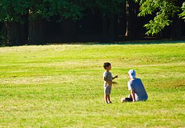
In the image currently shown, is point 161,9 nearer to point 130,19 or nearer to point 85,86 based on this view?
point 85,86

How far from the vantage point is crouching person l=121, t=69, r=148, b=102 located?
666 inches

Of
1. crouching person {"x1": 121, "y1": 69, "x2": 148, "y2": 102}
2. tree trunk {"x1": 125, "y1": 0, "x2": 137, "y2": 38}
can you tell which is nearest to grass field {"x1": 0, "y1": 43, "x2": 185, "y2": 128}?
crouching person {"x1": 121, "y1": 69, "x2": 148, "y2": 102}

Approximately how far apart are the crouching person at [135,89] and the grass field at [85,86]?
0.26 metres

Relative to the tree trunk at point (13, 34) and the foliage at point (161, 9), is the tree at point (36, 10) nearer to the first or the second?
the tree trunk at point (13, 34)

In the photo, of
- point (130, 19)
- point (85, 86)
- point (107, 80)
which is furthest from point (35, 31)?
point (107, 80)

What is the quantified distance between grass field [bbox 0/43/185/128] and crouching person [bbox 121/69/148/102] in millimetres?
259

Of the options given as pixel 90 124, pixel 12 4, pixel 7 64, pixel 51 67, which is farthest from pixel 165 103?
pixel 12 4

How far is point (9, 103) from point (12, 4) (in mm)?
27644

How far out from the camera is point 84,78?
85.0 feet

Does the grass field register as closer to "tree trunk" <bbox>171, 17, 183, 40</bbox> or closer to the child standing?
the child standing

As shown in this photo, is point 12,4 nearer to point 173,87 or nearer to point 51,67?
point 51,67

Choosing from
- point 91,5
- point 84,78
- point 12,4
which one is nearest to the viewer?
point 84,78

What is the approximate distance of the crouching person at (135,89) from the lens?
55.5 feet

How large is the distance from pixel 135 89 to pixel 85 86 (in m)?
6.38
